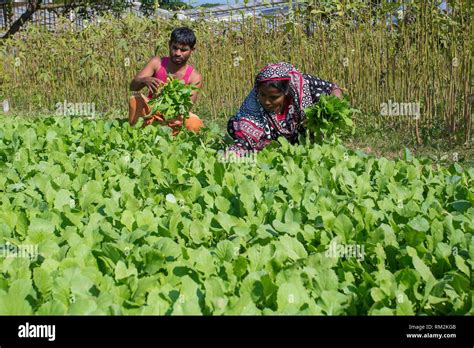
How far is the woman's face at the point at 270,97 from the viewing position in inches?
201

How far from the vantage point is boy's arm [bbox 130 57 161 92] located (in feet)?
20.4

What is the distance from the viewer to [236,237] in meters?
2.79

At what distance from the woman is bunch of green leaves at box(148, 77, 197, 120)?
0.57 meters

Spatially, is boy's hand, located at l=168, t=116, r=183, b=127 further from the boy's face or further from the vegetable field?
the vegetable field

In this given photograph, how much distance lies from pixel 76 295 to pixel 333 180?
1.86m

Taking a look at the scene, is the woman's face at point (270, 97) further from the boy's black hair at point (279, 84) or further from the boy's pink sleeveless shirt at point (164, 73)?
the boy's pink sleeveless shirt at point (164, 73)

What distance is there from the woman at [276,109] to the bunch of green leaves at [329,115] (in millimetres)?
276

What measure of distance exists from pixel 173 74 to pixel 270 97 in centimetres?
180

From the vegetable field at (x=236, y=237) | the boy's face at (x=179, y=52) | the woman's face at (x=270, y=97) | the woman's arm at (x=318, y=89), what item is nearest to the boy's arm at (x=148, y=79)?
the boy's face at (x=179, y=52)

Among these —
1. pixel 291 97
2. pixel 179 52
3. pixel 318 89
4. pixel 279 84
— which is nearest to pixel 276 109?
pixel 291 97

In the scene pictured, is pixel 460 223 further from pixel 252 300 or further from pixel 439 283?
pixel 252 300

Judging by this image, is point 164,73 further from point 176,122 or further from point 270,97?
point 270,97

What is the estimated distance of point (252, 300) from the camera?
2.26 metres

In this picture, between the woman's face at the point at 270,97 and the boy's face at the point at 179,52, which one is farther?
the boy's face at the point at 179,52
